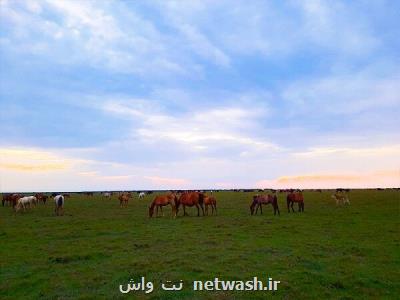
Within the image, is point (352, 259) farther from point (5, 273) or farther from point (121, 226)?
point (121, 226)

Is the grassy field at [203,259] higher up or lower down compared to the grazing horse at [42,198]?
lower down

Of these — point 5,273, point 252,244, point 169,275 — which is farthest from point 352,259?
point 5,273

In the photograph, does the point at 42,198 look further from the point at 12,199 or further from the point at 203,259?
the point at 203,259

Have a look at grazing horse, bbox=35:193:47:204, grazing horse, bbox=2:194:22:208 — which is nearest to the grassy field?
grazing horse, bbox=2:194:22:208

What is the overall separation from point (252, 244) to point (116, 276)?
6784mm

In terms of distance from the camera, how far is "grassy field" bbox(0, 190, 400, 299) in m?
10.3

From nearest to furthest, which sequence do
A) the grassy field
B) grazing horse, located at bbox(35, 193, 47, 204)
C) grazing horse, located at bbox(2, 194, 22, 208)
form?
the grassy field → grazing horse, located at bbox(2, 194, 22, 208) → grazing horse, located at bbox(35, 193, 47, 204)

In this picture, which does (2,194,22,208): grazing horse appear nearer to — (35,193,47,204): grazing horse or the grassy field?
(35,193,47,204): grazing horse

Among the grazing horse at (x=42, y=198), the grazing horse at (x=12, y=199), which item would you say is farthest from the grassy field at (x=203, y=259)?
the grazing horse at (x=42, y=198)

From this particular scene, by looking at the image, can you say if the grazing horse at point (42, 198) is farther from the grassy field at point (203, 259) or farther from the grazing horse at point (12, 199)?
the grassy field at point (203, 259)

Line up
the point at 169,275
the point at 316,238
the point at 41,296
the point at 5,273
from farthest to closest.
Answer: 1. the point at 316,238
2. the point at 5,273
3. the point at 169,275
4. the point at 41,296

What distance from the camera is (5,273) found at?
12617 millimetres

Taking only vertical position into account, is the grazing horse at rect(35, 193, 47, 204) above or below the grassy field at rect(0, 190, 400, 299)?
A: above

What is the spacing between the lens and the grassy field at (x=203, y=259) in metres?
10.3
